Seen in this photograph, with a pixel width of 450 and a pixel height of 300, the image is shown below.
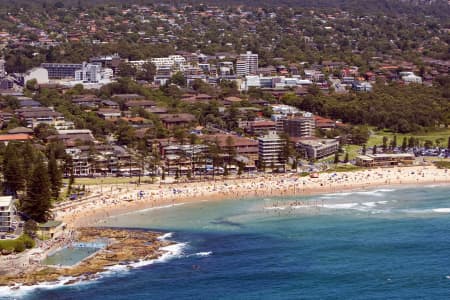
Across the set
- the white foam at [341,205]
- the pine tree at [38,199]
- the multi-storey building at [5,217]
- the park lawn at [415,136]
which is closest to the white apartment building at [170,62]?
the park lawn at [415,136]

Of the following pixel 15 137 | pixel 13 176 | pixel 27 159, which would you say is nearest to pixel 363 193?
pixel 27 159

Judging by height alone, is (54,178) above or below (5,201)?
above

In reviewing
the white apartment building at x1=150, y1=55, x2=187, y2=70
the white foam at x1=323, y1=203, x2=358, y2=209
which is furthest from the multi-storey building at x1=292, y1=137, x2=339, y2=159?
the white apartment building at x1=150, y1=55, x2=187, y2=70

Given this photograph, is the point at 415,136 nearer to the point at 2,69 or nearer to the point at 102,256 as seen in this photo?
the point at 102,256

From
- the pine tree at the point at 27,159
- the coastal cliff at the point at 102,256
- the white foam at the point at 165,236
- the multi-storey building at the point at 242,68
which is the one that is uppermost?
the multi-storey building at the point at 242,68

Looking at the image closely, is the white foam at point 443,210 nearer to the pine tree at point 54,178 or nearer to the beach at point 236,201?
the beach at point 236,201

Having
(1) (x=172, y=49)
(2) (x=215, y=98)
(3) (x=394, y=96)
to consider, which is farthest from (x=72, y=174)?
(1) (x=172, y=49)
